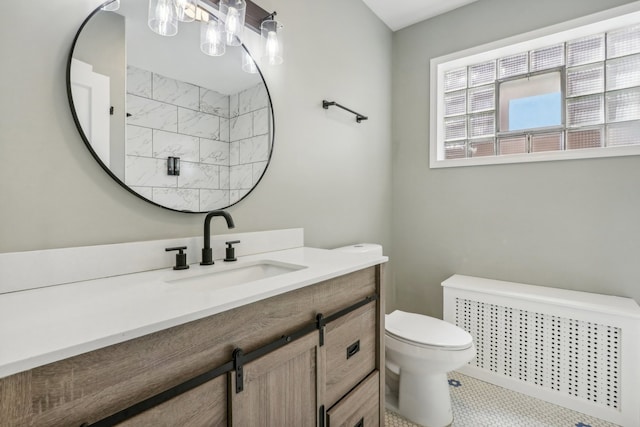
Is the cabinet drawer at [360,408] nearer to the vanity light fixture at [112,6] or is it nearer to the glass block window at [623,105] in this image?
the vanity light fixture at [112,6]

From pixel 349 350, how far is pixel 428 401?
0.80 metres

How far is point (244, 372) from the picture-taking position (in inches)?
31.3

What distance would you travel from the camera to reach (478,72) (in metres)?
2.47

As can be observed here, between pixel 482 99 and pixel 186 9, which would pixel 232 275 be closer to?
pixel 186 9

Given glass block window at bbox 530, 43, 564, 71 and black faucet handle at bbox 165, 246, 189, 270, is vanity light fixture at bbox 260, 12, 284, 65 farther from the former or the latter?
glass block window at bbox 530, 43, 564, 71

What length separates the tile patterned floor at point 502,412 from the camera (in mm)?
1660

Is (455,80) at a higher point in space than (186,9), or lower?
higher

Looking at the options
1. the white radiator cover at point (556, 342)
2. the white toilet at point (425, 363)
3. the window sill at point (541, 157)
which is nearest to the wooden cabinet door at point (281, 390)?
the white toilet at point (425, 363)

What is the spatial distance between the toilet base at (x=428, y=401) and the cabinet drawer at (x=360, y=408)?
0.39 meters

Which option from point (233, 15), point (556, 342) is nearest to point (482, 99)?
point (556, 342)

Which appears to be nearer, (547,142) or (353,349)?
(353,349)

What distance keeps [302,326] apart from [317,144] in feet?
3.98

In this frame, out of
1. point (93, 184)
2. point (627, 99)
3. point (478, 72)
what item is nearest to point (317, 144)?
point (93, 184)

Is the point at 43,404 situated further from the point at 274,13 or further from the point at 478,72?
the point at 478,72
